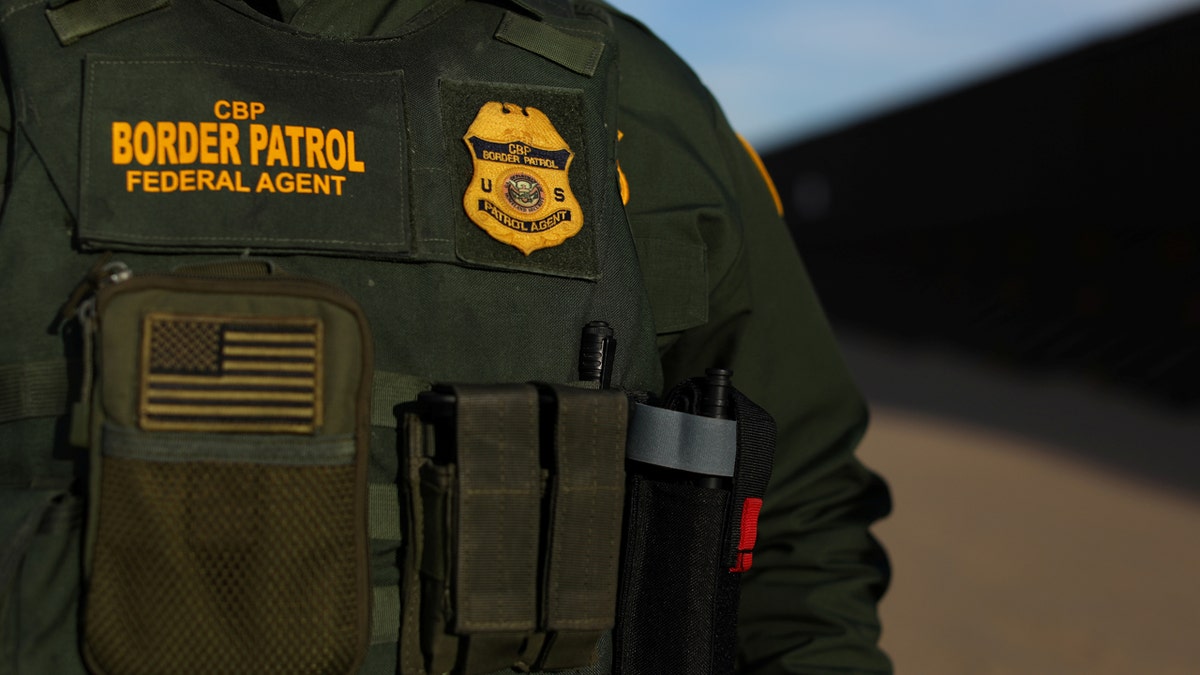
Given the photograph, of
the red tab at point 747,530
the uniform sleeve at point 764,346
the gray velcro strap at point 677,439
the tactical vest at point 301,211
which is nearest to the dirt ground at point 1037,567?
the uniform sleeve at point 764,346

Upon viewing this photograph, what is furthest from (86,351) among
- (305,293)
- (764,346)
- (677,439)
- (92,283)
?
(764,346)

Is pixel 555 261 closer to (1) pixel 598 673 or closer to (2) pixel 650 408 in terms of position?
(2) pixel 650 408

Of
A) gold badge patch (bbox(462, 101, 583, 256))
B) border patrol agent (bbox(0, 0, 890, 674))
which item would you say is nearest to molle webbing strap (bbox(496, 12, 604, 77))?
border patrol agent (bbox(0, 0, 890, 674))

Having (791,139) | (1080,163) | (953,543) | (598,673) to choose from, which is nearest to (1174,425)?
(1080,163)

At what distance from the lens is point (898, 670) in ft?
15.6

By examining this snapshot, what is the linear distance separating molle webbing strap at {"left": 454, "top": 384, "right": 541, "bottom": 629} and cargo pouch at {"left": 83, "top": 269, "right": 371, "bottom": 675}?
12 centimetres

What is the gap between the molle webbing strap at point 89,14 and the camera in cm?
138

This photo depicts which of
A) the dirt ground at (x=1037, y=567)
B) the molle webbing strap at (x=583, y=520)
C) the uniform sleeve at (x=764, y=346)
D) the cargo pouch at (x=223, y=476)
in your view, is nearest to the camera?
the cargo pouch at (x=223, y=476)

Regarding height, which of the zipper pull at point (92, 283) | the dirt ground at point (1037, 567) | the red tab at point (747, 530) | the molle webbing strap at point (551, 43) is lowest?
the dirt ground at point (1037, 567)

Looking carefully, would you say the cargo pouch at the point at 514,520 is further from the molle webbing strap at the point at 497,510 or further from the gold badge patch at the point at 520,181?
the gold badge patch at the point at 520,181

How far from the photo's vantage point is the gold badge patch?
1.46 meters

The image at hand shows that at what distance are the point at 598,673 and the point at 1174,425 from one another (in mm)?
8388

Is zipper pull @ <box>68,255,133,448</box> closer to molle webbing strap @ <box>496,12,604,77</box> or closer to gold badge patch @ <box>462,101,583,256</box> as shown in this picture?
gold badge patch @ <box>462,101,583,256</box>

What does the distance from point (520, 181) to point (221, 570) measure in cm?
58
